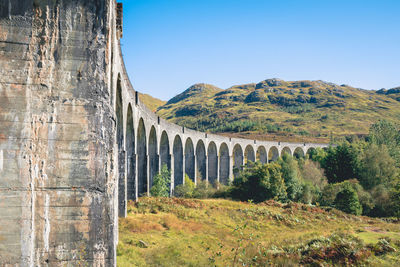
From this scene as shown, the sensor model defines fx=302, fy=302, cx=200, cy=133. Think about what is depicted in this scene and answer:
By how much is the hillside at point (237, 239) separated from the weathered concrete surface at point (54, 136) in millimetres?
2029

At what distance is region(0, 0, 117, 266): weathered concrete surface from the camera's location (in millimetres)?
3186

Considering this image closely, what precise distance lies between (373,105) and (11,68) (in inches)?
5661

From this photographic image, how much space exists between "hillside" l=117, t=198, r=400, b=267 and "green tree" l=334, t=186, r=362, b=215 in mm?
2842

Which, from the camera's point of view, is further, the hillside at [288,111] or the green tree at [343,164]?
the hillside at [288,111]

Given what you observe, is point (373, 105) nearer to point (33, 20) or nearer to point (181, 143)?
point (181, 143)

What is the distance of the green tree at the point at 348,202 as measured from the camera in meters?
23.0

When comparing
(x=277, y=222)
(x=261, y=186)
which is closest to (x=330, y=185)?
(x=261, y=186)

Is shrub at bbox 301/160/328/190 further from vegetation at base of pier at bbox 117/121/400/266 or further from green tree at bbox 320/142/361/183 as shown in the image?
green tree at bbox 320/142/361/183

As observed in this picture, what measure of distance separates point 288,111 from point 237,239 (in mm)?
114327

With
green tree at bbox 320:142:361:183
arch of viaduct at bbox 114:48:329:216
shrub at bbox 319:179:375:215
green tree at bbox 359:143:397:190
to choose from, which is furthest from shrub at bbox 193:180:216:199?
green tree at bbox 320:142:361:183

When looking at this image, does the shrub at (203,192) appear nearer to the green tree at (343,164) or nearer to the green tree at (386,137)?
the green tree at (343,164)

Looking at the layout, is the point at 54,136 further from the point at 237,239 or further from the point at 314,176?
the point at 314,176

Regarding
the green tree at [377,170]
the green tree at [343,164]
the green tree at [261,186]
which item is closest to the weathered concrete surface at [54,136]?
the green tree at [261,186]

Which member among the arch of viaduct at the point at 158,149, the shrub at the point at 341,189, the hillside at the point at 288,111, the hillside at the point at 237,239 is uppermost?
the hillside at the point at 288,111
